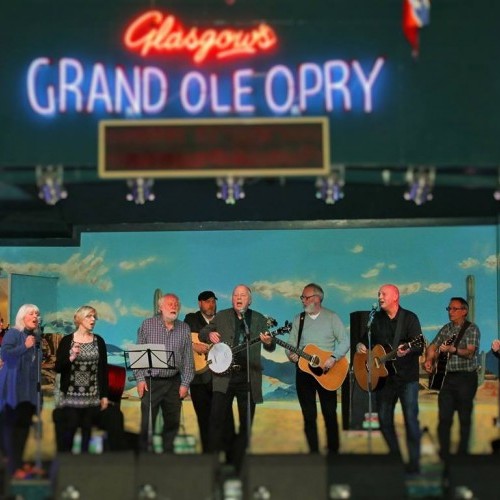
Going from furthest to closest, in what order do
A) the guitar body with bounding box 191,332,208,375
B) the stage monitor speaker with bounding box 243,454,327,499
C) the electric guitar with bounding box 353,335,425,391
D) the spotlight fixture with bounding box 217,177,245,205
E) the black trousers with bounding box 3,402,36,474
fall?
the guitar body with bounding box 191,332,208,375 → the electric guitar with bounding box 353,335,425,391 → the black trousers with bounding box 3,402,36,474 → the spotlight fixture with bounding box 217,177,245,205 → the stage monitor speaker with bounding box 243,454,327,499

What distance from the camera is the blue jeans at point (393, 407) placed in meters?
12.2

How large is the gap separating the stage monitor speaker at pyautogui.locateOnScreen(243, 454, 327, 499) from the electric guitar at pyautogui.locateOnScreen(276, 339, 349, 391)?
3.24 metres

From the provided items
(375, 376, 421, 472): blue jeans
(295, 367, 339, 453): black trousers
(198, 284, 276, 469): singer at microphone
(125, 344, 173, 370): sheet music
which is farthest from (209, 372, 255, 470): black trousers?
(375, 376, 421, 472): blue jeans

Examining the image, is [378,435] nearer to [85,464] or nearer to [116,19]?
[85,464]

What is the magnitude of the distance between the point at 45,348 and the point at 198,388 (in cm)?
254

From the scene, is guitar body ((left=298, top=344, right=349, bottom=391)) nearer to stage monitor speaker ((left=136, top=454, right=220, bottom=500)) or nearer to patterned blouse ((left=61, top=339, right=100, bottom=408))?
patterned blouse ((left=61, top=339, right=100, bottom=408))

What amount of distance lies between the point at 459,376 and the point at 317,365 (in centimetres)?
156

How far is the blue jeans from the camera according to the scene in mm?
12234

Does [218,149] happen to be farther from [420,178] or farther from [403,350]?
[403,350]

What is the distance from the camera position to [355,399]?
14.5 m

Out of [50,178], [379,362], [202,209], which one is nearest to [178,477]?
[50,178]

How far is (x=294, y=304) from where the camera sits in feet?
50.8

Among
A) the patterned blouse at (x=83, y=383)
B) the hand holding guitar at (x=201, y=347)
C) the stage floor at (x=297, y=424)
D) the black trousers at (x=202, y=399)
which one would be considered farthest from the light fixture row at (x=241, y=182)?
the black trousers at (x=202, y=399)

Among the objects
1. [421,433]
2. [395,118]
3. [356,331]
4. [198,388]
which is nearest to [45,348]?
[198,388]
